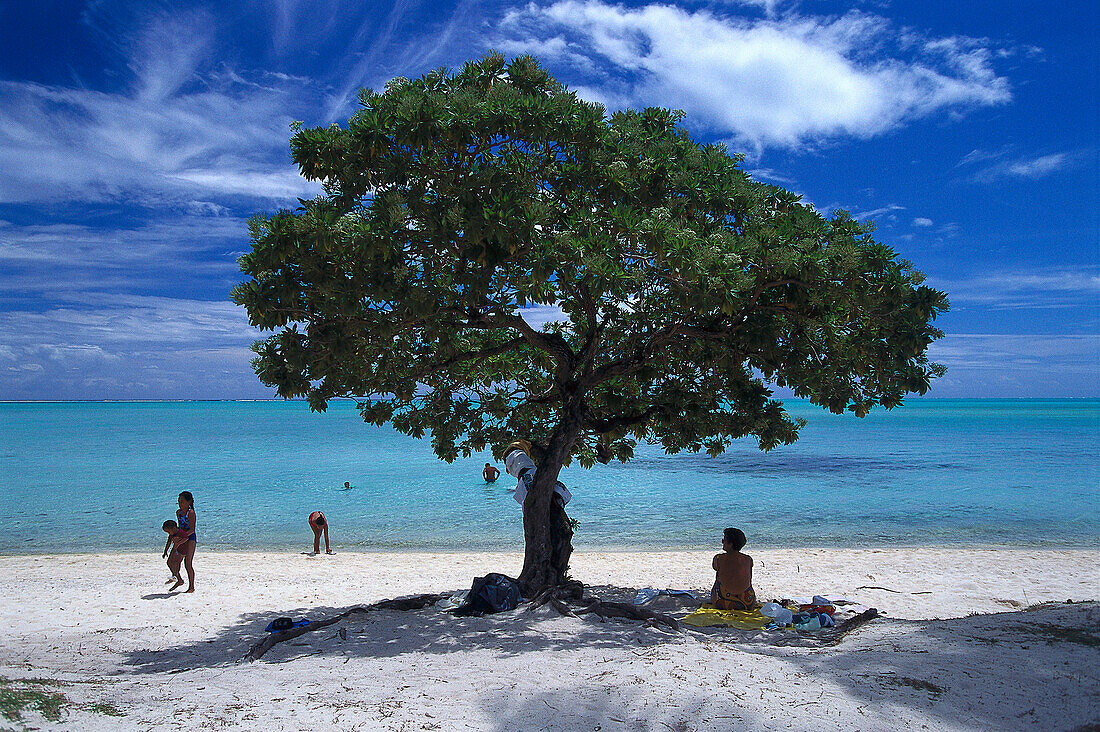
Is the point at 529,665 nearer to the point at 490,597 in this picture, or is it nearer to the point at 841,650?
the point at 490,597

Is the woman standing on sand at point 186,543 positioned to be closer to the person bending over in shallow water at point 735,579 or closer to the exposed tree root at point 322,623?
the exposed tree root at point 322,623

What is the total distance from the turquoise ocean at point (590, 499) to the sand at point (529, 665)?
6.93 meters

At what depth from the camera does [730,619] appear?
7.89m

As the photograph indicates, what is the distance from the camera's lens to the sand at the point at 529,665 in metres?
4.27

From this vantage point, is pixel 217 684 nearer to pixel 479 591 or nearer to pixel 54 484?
pixel 479 591

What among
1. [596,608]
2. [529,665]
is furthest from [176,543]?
[529,665]

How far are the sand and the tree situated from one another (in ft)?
8.29

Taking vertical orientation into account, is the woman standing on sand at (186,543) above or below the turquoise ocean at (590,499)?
above

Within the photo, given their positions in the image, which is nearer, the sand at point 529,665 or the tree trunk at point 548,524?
the sand at point 529,665

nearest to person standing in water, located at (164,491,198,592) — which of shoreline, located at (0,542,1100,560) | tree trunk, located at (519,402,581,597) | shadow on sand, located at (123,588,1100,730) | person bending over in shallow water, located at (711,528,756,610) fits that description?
shadow on sand, located at (123,588,1100,730)

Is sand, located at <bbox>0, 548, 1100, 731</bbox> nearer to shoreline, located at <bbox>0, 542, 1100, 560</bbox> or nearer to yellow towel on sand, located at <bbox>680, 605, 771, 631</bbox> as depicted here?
yellow towel on sand, located at <bbox>680, 605, 771, 631</bbox>

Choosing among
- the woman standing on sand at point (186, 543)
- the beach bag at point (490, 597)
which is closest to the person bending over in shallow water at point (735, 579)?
the beach bag at point (490, 597)

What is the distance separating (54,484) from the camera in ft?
95.9

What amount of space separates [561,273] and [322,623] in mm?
5017
